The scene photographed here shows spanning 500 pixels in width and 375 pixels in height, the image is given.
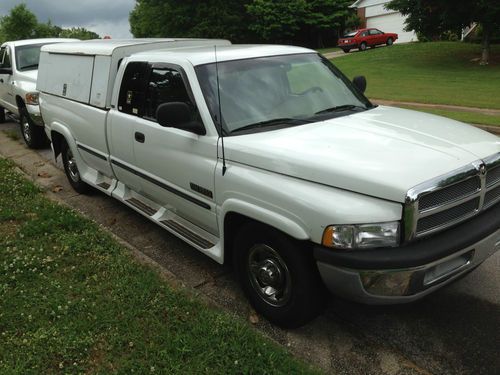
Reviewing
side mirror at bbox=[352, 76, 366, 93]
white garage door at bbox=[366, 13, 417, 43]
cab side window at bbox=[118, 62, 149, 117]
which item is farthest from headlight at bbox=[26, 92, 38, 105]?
white garage door at bbox=[366, 13, 417, 43]

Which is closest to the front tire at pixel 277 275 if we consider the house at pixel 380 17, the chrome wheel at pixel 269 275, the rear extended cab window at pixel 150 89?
the chrome wheel at pixel 269 275

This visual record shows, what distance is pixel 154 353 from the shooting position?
3.01 metres

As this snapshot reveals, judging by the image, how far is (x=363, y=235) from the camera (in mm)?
2693

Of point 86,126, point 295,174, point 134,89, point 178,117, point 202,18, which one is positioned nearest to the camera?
point 295,174

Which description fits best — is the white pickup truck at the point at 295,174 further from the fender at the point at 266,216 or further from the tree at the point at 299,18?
the tree at the point at 299,18

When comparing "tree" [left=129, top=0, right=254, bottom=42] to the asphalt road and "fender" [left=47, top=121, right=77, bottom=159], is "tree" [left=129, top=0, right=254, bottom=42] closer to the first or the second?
"fender" [left=47, top=121, right=77, bottom=159]

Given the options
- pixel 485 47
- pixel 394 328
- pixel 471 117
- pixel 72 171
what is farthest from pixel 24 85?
pixel 485 47

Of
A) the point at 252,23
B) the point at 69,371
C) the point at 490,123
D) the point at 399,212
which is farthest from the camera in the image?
the point at 252,23

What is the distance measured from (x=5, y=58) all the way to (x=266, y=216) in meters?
9.53

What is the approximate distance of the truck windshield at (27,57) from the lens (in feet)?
31.7

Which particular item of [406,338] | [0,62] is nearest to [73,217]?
[406,338]

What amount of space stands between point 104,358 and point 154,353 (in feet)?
1.03

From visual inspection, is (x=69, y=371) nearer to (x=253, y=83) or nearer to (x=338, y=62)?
(x=253, y=83)

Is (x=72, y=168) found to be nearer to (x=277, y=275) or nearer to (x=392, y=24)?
(x=277, y=275)
